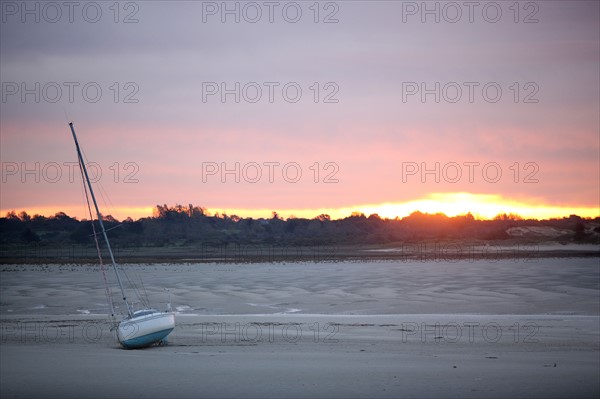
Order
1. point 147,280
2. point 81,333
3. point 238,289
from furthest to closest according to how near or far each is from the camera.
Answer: point 147,280 → point 238,289 → point 81,333

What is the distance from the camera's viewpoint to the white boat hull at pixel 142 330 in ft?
65.0

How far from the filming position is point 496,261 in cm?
5994

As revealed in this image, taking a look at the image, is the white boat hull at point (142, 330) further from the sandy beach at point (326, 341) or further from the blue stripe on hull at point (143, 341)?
the sandy beach at point (326, 341)

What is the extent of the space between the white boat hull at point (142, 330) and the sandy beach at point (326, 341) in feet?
1.30

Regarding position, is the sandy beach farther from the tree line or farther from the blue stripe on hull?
the tree line

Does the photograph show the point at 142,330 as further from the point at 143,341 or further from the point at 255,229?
Result: the point at 255,229

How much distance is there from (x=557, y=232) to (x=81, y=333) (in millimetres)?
85967

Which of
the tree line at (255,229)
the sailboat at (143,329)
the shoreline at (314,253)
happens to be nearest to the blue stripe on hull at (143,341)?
the sailboat at (143,329)

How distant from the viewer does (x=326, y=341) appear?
2111 centimetres

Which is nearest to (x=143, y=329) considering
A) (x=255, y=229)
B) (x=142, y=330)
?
(x=142, y=330)

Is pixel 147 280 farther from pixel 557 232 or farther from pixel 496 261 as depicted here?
pixel 557 232

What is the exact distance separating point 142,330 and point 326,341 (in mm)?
5347

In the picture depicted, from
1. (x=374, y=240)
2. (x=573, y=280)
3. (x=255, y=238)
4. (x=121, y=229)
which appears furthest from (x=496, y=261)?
(x=121, y=229)

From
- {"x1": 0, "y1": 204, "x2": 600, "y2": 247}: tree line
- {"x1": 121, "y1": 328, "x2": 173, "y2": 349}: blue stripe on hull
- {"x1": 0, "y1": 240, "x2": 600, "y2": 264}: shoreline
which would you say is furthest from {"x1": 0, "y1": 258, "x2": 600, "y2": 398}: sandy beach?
{"x1": 0, "y1": 204, "x2": 600, "y2": 247}: tree line
